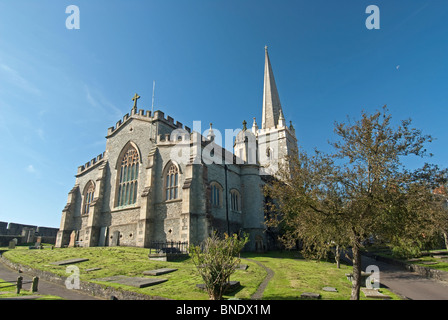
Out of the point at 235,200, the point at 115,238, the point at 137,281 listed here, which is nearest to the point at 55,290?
the point at 137,281

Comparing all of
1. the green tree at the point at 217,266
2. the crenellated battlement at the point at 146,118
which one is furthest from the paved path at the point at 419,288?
the crenellated battlement at the point at 146,118

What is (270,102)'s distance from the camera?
57.6m

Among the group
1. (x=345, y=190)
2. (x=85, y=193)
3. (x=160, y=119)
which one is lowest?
(x=345, y=190)

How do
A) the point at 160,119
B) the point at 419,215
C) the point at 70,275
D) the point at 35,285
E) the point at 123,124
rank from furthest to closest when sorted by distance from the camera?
the point at 123,124 < the point at 160,119 < the point at 70,275 < the point at 35,285 < the point at 419,215

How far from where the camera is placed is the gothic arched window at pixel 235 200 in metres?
31.1

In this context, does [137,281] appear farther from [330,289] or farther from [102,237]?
[102,237]

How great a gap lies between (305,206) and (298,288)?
4.28 metres

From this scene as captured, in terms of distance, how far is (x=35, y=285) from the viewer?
40.1 ft

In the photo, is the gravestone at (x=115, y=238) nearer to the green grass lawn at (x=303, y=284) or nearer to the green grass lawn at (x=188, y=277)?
the green grass lawn at (x=188, y=277)

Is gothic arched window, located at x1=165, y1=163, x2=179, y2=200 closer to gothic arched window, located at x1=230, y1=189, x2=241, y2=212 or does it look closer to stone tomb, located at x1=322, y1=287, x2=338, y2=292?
gothic arched window, located at x1=230, y1=189, x2=241, y2=212
